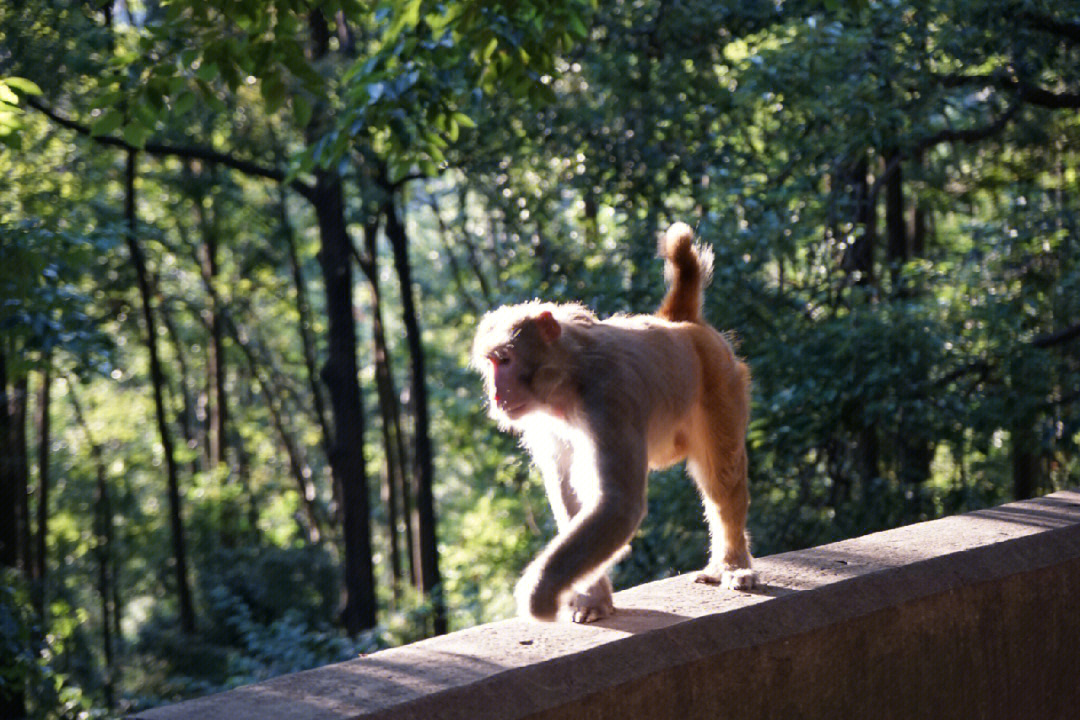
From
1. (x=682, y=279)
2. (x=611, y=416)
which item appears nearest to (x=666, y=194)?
(x=682, y=279)

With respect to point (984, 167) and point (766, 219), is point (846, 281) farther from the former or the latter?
point (984, 167)

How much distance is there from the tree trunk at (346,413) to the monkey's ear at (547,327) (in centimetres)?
998

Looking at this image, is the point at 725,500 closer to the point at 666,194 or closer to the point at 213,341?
the point at 666,194

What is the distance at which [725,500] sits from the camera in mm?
3521

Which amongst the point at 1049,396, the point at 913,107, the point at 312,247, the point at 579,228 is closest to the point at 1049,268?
the point at 1049,396

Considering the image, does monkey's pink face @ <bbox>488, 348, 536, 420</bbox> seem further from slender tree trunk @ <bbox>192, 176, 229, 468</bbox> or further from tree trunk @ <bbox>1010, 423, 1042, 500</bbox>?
slender tree trunk @ <bbox>192, 176, 229, 468</bbox>

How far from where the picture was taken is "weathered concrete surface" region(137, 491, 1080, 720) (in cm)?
208

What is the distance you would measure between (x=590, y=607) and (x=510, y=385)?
22.9 inches

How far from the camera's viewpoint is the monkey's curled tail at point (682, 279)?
3.67 meters

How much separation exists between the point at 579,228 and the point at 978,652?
845cm

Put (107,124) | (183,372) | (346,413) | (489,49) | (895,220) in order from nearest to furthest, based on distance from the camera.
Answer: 1. (107,124)
2. (489,49)
3. (895,220)
4. (346,413)
5. (183,372)

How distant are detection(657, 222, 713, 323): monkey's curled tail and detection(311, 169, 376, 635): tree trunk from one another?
9.42 meters

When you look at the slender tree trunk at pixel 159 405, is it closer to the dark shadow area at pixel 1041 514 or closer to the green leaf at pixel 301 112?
the green leaf at pixel 301 112

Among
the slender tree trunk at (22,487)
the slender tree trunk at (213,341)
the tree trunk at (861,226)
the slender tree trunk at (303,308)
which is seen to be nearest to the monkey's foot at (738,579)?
the tree trunk at (861,226)
